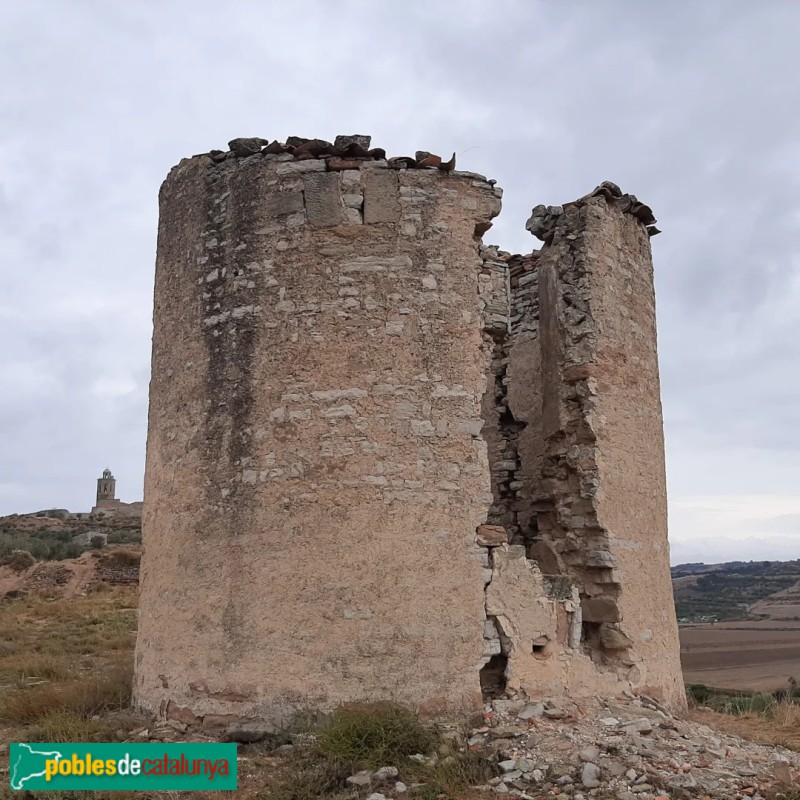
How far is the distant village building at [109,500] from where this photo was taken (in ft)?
170

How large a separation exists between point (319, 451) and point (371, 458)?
0.39 metres

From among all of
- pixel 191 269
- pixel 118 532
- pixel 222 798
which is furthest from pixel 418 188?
pixel 118 532

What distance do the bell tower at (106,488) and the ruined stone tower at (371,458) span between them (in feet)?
177

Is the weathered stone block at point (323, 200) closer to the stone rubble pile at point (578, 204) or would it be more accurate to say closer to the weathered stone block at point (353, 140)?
the weathered stone block at point (353, 140)

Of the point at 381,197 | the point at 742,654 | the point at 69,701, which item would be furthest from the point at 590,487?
the point at 742,654

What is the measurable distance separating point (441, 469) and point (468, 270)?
1.59 metres

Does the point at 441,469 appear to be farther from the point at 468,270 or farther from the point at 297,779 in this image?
the point at 297,779

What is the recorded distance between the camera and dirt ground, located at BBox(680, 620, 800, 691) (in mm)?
22156

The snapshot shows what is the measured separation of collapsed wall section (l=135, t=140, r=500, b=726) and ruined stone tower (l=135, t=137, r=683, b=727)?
16 mm

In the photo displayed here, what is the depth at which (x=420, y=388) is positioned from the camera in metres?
6.21

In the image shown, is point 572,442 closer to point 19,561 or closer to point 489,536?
point 489,536

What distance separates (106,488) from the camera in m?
59.3

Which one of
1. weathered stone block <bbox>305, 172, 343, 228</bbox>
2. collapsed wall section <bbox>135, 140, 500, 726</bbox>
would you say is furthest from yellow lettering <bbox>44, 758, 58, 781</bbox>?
weathered stone block <bbox>305, 172, 343, 228</bbox>

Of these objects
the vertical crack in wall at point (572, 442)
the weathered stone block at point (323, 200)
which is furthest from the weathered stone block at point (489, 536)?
the weathered stone block at point (323, 200)
